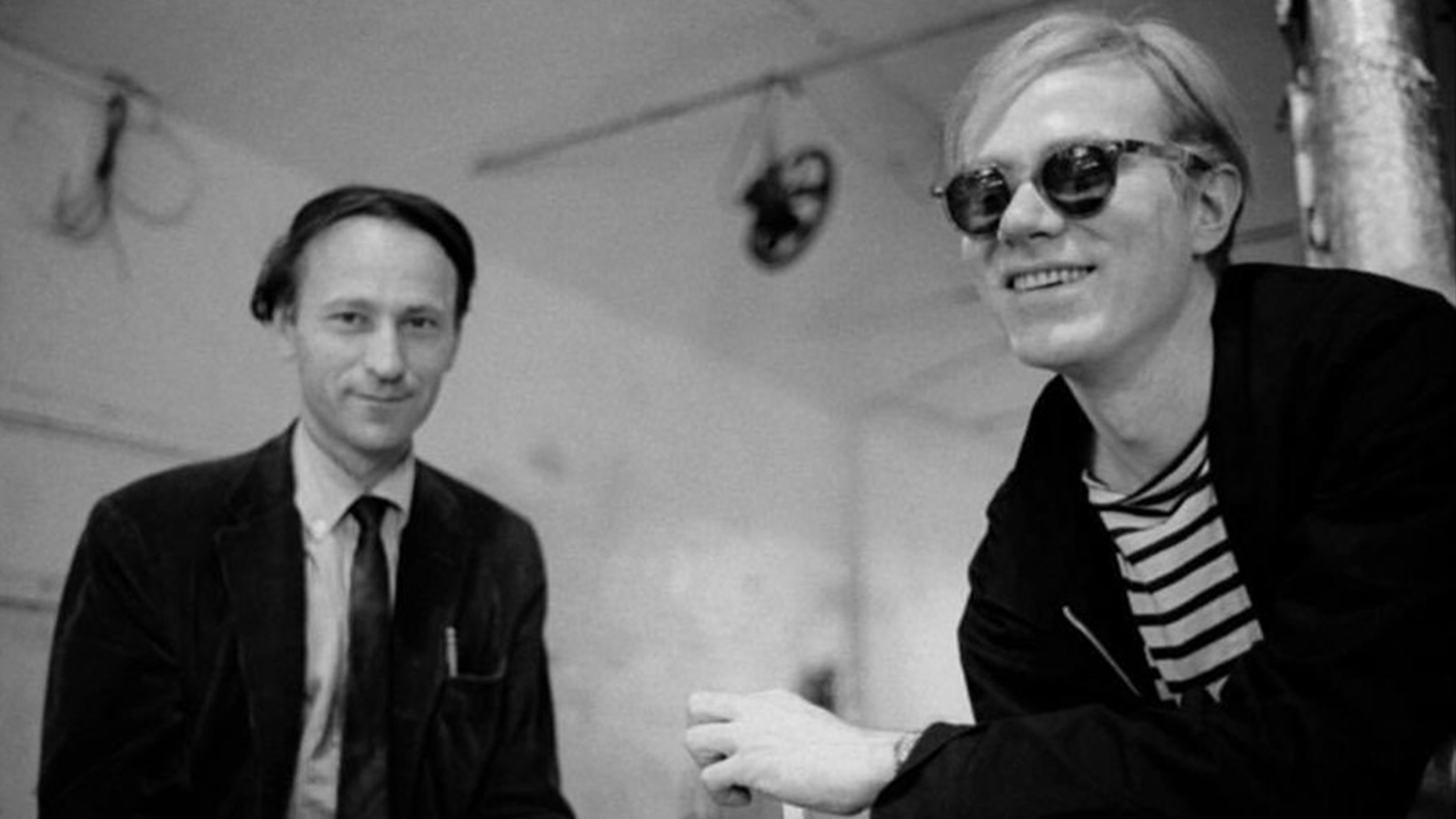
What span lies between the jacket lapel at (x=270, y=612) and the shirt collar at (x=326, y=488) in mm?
39

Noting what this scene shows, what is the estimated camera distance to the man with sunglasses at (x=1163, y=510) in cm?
110

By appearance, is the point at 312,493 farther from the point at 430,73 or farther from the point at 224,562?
the point at 430,73

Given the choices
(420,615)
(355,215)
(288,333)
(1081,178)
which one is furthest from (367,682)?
(1081,178)

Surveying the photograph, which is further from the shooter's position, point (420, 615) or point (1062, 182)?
point (420, 615)

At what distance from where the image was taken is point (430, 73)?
3.87 meters

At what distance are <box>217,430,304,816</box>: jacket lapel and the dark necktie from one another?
86mm

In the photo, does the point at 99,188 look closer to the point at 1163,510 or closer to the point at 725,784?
the point at 725,784

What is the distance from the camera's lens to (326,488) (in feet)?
7.36

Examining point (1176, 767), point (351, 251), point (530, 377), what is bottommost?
point (1176, 767)

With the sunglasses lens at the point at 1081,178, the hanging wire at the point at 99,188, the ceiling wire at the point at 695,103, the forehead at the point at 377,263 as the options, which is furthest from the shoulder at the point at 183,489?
the ceiling wire at the point at 695,103

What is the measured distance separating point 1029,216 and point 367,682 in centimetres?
139

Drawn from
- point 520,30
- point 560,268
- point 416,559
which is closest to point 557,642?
point 560,268

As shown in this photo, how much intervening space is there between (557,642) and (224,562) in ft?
10.2

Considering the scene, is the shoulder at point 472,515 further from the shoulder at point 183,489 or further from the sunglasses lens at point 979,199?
the sunglasses lens at point 979,199
